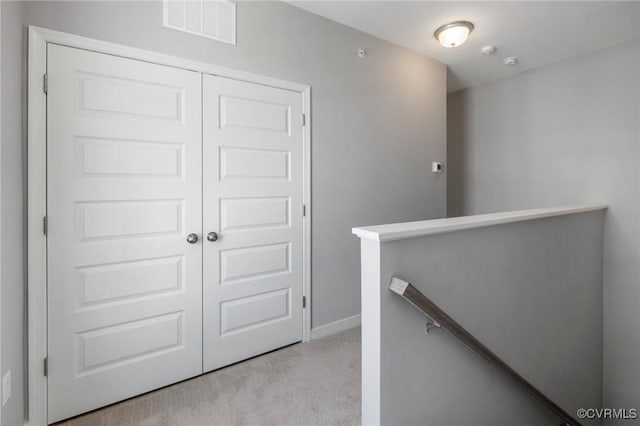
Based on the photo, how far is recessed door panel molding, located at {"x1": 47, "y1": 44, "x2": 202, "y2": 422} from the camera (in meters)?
1.70

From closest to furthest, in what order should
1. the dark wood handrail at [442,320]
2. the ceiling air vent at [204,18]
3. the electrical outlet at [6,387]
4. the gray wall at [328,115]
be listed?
the dark wood handrail at [442,320] < the electrical outlet at [6,387] < the gray wall at [328,115] < the ceiling air vent at [204,18]

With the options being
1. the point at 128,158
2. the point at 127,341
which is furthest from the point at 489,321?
the point at 128,158

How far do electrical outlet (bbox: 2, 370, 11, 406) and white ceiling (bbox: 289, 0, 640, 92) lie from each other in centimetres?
287

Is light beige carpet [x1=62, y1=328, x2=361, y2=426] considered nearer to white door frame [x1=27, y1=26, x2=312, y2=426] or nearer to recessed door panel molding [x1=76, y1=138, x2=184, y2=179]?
white door frame [x1=27, y1=26, x2=312, y2=426]

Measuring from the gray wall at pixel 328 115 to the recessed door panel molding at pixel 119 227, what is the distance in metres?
0.16

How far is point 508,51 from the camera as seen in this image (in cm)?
316

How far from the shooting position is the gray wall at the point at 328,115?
1517 millimetres

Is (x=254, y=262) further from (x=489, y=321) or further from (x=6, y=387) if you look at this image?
(x=489, y=321)

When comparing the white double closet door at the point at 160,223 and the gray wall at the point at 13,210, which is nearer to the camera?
the gray wall at the point at 13,210

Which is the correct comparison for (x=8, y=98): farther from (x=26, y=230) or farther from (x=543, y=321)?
(x=543, y=321)

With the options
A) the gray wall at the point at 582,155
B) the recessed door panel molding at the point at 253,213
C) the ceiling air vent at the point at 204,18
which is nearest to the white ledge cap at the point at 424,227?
the recessed door panel molding at the point at 253,213

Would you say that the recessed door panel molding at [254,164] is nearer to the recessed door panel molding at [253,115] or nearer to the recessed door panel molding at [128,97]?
the recessed door panel molding at [253,115]

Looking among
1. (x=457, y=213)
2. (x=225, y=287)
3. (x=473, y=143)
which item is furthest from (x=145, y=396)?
(x=473, y=143)

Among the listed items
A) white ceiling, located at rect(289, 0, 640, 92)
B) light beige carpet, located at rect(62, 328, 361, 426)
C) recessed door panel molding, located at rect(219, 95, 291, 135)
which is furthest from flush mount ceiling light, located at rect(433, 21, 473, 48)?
light beige carpet, located at rect(62, 328, 361, 426)
